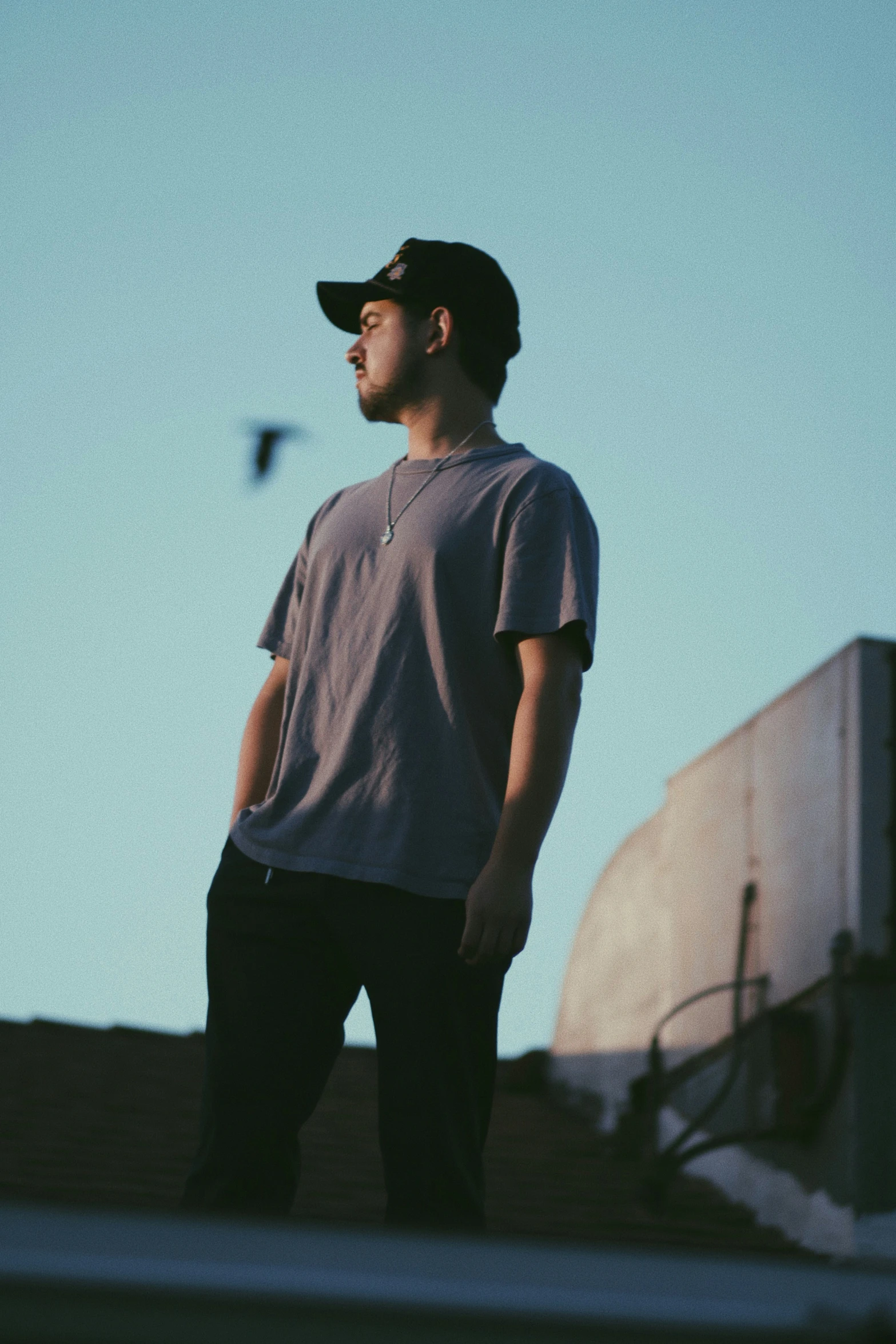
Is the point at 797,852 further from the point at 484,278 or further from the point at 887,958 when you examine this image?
the point at 484,278

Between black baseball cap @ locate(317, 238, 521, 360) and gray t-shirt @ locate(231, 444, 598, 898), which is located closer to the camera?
gray t-shirt @ locate(231, 444, 598, 898)

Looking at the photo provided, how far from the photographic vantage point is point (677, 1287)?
2.11 ft

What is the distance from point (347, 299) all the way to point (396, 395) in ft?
0.66

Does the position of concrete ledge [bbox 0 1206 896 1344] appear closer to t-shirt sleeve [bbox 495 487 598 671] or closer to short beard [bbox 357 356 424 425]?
t-shirt sleeve [bbox 495 487 598 671]

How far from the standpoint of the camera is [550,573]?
1893mm

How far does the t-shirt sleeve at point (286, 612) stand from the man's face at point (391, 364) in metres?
0.25

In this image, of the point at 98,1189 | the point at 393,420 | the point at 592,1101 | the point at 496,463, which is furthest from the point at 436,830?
the point at 592,1101

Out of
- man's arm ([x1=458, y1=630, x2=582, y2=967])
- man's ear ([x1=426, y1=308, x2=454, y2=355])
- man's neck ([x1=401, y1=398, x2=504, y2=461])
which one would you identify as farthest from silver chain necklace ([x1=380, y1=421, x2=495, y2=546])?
man's arm ([x1=458, y1=630, x2=582, y2=967])

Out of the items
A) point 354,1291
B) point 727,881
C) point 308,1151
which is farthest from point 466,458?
point 727,881

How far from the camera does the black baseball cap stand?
2156 mm

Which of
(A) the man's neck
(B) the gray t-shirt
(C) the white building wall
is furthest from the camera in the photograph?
(C) the white building wall

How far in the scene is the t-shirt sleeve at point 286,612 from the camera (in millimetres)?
2207

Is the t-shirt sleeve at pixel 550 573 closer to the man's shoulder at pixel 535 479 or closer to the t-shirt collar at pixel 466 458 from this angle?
the man's shoulder at pixel 535 479

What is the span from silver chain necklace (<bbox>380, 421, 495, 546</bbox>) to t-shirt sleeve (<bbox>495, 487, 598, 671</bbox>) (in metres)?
0.17
